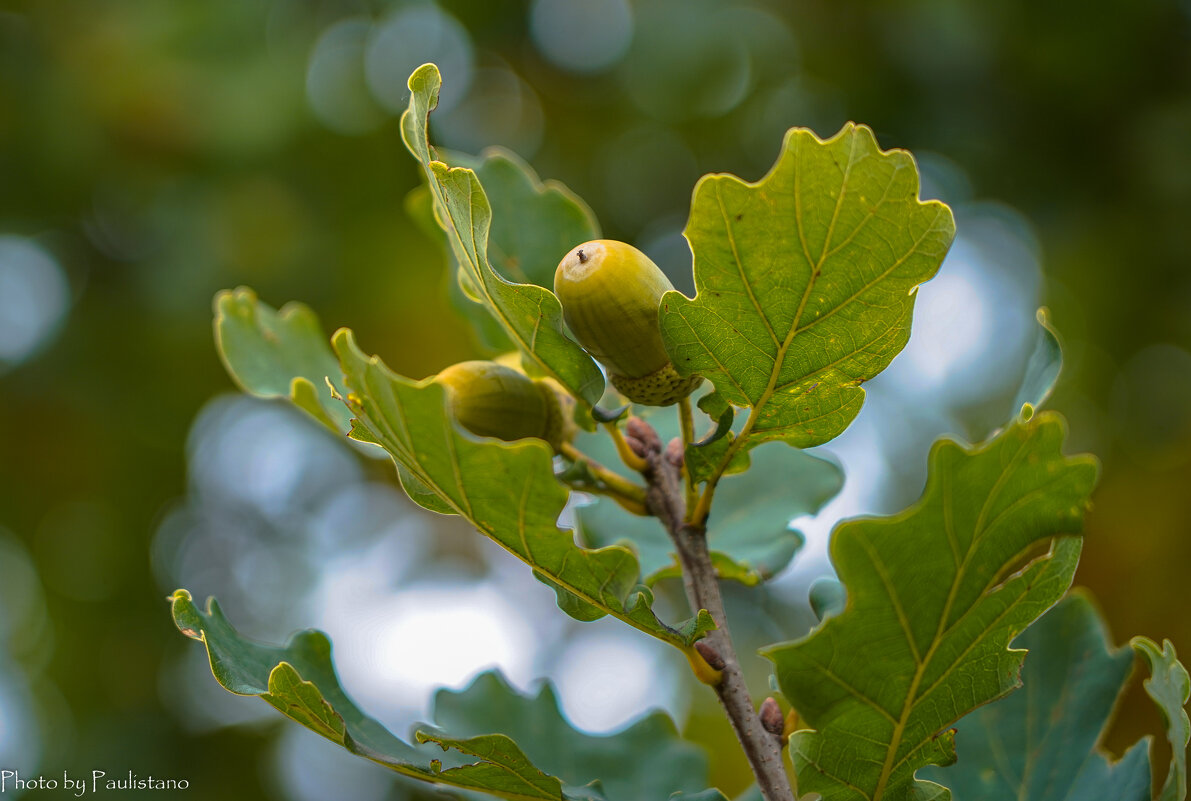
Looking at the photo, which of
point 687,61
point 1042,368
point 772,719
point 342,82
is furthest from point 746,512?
point 342,82

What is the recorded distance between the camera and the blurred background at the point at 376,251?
10.9ft

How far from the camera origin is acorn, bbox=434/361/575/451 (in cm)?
85

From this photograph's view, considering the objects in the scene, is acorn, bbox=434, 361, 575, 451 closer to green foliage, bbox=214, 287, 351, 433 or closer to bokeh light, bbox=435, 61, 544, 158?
green foliage, bbox=214, 287, 351, 433

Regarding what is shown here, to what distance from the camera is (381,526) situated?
4.30m

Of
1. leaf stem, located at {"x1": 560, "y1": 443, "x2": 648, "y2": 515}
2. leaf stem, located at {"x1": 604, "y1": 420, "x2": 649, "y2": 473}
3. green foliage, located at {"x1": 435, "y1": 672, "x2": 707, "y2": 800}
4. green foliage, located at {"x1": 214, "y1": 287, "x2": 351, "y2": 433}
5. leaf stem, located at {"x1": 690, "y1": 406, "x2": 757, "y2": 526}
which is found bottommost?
green foliage, located at {"x1": 435, "y1": 672, "x2": 707, "y2": 800}

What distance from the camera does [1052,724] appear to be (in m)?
0.94

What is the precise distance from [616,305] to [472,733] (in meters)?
0.56

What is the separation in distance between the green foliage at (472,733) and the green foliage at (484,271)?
28cm

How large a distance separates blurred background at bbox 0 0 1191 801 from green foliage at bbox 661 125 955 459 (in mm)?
2639

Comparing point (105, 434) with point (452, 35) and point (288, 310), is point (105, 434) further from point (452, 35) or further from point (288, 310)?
point (288, 310)

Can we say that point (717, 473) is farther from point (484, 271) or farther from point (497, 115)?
point (497, 115)

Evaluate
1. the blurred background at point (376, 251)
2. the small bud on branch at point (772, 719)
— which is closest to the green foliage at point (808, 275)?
the small bud on branch at point (772, 719)

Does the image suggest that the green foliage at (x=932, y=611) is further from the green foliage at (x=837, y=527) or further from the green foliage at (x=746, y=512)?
the green foliage at (x=746, y=512)

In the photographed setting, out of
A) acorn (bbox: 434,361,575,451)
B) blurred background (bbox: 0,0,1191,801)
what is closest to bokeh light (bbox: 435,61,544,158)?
blurred background (bbox: 0,0,1191,801)
